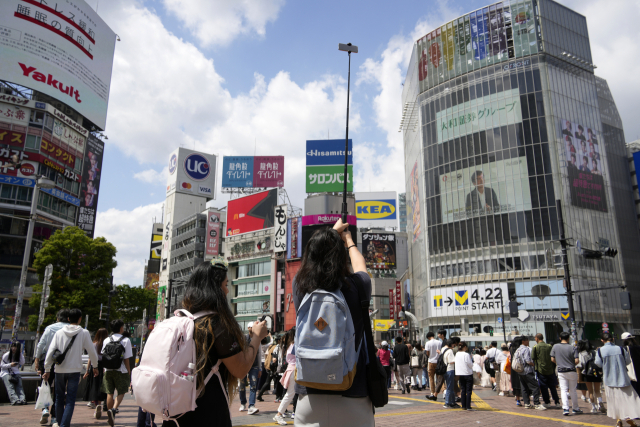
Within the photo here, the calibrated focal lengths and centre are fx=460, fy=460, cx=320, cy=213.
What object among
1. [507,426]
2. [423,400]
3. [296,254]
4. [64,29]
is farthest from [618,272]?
[64,29]

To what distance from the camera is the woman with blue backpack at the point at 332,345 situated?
102 inches

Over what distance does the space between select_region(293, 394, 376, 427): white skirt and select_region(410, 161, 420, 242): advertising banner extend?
60.2m

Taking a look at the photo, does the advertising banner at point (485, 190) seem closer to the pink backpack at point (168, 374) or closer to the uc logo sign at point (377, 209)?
the uc logo sign at point (377, 209)

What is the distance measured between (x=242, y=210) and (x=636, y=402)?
212 feet

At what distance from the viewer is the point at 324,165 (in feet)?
215

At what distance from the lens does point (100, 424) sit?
316 inches

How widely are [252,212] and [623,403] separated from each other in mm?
62820

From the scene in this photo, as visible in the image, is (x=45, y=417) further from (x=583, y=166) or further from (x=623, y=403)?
(x=583, y=166)

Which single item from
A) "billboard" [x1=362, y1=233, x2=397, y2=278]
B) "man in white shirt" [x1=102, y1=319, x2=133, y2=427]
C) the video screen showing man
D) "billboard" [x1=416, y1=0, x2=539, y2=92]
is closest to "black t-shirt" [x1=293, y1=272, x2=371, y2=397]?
"man in white shirt" [x1=102, y1=319, x2=133, y2=427]

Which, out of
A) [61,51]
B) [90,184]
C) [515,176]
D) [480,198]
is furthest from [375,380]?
Answer: [90,184]

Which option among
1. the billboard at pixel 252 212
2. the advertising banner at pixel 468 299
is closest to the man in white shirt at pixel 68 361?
the advertising banner at pixel 468 299

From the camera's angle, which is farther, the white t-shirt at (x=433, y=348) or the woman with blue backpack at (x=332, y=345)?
the white t-shirt at (x=433, y=348)

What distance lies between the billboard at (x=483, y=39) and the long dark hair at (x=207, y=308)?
56956 millimetres

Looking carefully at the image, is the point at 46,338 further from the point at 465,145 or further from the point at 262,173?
the point at 262,173
